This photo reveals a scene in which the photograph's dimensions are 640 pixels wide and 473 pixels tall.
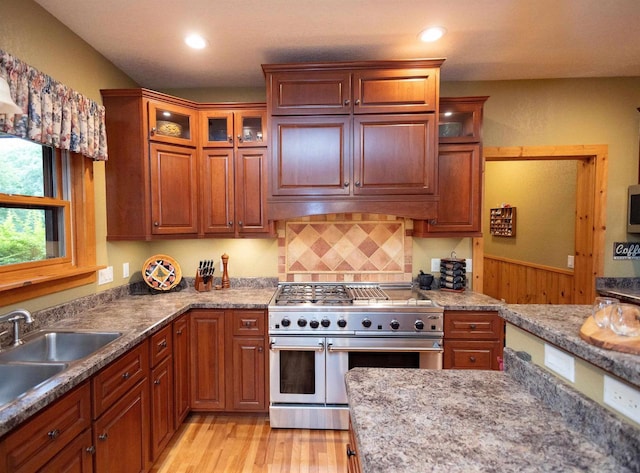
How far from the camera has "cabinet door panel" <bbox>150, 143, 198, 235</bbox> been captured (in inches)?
95.1

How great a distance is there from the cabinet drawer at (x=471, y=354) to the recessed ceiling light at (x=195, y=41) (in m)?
2.68

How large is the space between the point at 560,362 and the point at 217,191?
2413 mm

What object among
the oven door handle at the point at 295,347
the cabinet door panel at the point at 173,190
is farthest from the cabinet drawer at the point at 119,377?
the cabinet door panel at the point at 173,190

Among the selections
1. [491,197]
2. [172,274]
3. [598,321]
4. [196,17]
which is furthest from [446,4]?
[491,197]

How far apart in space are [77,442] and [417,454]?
132 centimetres

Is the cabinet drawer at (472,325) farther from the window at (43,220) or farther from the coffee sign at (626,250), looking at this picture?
the window at (43,220)

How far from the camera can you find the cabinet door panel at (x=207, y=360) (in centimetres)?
238

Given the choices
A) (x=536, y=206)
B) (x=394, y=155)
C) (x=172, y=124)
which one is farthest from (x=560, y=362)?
(x=536, y=206)

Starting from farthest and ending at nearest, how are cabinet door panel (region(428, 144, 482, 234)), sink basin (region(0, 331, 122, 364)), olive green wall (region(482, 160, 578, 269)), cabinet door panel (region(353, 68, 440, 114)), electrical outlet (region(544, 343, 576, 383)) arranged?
olive green wall (region(482, 160, 578, 269)) < cabinet door panel (region(428, 144, 482, 234)) < cabinet door panel (region(353, 68, 440, 114)) < sink basin (region(0, 331, 122, 364)) < electrical outlet (region(544, 343, 576, 383))

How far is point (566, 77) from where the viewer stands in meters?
2.73

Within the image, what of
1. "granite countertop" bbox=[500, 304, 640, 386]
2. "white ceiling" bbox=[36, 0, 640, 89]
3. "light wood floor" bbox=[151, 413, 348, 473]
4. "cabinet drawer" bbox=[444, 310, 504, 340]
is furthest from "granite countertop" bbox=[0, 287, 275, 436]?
"white ceiling" bbox=[36, 0, 640, 89]

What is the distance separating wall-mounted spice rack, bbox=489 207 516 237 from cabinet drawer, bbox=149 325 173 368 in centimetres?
442

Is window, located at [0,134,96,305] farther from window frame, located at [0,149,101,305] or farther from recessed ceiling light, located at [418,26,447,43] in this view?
recessed ceiling light, located at [418,26,447,43]

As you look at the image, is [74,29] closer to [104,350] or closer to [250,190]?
[250,190]
